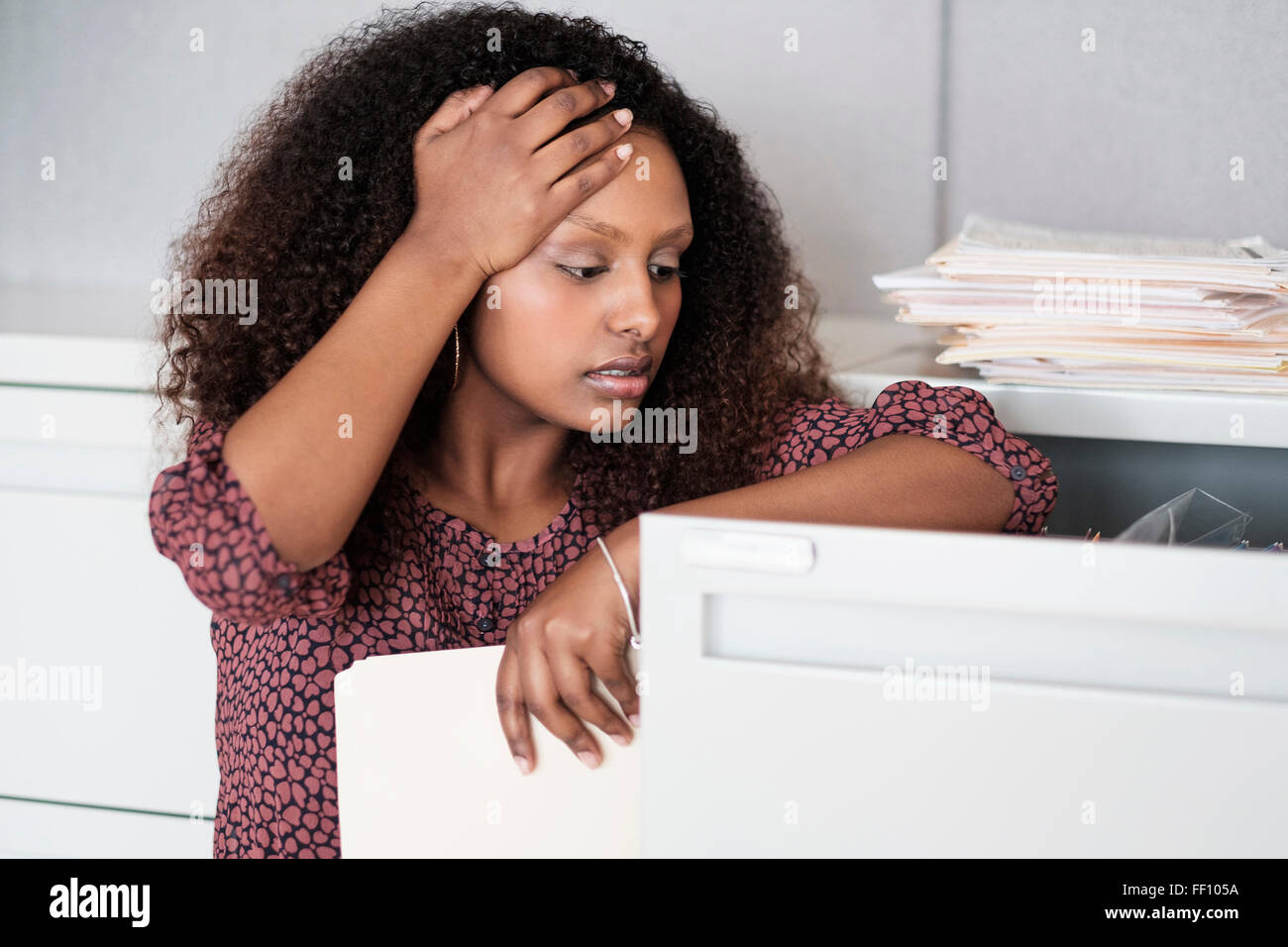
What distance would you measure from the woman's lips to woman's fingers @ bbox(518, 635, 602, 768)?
0.85 feet

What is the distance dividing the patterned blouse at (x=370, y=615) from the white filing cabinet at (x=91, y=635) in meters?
0.25

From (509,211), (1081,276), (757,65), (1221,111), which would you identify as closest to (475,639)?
(509,211)

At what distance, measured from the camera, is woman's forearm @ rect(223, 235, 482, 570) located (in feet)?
2.43

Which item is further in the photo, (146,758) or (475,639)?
(146,758)

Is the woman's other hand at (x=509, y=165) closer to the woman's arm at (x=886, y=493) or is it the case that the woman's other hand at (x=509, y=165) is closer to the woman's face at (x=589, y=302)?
the woman's face at (x=589, y=302)

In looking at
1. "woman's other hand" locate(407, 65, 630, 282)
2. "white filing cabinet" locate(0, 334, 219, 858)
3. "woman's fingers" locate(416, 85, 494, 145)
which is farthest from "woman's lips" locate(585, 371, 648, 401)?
"white filing cabinet" locate(0, 334, 219, 858)

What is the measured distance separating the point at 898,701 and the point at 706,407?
543 millimetres

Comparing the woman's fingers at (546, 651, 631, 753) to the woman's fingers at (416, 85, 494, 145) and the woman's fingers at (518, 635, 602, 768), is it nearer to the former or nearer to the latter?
the woman's fingers at (518, 635, 602, 768)

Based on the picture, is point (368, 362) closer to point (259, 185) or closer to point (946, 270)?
point (259, 185)

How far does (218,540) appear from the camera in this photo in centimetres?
72

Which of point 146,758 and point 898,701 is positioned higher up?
point 898,701

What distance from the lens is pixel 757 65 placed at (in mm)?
1461

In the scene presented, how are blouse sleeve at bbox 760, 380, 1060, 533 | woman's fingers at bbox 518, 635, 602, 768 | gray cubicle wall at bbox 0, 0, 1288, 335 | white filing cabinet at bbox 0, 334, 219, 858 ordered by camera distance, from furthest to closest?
1. gray cubicle wall at bbox 0, 0, 1288, 335
2. white filing cabinet at bbox 0, 334, 219, 858
3. blouse sleeve at bbox 760, 380, 1060, 533
4. woman's fingers at bbox 518, 635, 602, 768

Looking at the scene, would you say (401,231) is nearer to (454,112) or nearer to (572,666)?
(454,112)
